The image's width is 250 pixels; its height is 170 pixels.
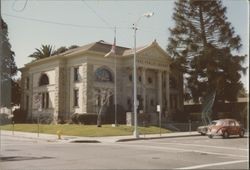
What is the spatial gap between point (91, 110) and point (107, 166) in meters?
29.5

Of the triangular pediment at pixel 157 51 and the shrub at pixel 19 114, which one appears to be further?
the shrub at pixel 19 114

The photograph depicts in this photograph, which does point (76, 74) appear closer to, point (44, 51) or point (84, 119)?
point (84, 119)

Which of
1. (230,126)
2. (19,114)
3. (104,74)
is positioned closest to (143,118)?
(104,74)

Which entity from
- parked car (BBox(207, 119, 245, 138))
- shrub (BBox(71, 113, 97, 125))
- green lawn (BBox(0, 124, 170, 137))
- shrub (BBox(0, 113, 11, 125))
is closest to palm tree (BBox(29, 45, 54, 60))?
shrub (BBox(0, 113, 11, 125))

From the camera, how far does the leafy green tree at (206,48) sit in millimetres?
5535

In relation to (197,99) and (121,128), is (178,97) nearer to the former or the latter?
(197,99)

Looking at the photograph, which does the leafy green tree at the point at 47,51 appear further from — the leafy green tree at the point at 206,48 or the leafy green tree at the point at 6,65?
the leafy green tree at the point at 206,48

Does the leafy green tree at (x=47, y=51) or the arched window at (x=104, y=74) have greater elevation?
the arched window at (x=104, y=74)

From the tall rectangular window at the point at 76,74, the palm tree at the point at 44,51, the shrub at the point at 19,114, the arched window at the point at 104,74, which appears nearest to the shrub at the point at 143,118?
the arched window at the point at 104,74

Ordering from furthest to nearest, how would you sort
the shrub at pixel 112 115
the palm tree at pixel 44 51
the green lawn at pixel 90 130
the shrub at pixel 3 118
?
the shrub at pixel 112 115
the green lawn at pixel 90 130
the palm tree at pixel 44 51
the shrub at pixel 3 118

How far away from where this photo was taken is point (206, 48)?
578cm

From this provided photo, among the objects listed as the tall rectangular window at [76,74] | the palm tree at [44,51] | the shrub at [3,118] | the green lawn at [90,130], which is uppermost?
the tall rectangular window at [76,74]

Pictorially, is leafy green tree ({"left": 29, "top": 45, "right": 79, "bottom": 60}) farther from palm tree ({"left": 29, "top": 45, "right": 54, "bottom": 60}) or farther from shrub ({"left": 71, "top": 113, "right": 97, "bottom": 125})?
shrub ({"left": 71, "top": 113, "right": 97, "bottom": 125})

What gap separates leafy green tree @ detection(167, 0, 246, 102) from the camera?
5535 millimetres
